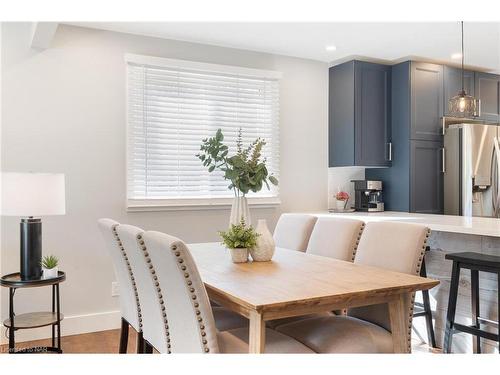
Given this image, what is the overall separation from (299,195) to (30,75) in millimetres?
2571

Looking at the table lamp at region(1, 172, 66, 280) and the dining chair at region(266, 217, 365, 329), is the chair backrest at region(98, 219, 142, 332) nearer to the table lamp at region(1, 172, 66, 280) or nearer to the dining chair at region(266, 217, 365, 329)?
the table lamp at region(1, 172, 66, 280)

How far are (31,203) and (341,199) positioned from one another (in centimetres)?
293

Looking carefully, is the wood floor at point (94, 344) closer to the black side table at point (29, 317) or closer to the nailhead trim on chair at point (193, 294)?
the black side table at point (29, 317)

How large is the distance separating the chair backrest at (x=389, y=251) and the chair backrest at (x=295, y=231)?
0.52 meters

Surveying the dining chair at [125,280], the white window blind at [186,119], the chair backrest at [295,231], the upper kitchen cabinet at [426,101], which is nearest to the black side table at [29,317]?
the dining chair at [125,280]

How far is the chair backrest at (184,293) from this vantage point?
67.4 inches

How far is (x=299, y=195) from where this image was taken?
469 centimetres

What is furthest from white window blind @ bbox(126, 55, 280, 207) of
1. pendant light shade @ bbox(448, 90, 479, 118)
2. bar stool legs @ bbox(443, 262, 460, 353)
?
bar stool legs @ bbox(443, 262, 460, 353)

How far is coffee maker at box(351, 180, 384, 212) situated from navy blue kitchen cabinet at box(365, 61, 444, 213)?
0.12 m

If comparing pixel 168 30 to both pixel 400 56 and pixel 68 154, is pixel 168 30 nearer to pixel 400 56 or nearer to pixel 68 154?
pixel 68 154

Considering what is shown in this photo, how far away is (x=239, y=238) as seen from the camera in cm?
246

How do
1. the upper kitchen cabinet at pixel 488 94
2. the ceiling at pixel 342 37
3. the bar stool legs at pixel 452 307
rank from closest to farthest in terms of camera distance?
the bar stool legs at pixel 452 307, the ceiling at pixel 342 37, the upper kitchen cabinet at pixel 488 94
